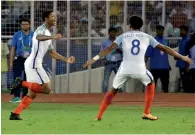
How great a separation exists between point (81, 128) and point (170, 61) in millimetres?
12854

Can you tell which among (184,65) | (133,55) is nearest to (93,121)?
(133,55)

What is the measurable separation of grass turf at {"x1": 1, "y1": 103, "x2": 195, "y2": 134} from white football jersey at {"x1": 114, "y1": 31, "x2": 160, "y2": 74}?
971 millimetres

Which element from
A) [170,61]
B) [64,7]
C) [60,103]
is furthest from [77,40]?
[60,103]

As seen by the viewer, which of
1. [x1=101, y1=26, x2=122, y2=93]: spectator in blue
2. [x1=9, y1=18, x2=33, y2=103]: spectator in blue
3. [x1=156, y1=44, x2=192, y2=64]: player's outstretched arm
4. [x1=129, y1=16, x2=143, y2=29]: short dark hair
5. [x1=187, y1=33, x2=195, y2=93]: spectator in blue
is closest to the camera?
[x1=156, y1=44, x2=192, y2=64]: player's outstretched arm

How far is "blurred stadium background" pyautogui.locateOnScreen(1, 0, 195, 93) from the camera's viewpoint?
26672 mm

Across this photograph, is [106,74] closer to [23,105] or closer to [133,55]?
[133,55]

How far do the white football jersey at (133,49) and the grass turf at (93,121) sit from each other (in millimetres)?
971

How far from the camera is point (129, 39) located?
1641 centimetres

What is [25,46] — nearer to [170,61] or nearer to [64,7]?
[64,7]

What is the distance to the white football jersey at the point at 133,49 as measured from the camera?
16422mm

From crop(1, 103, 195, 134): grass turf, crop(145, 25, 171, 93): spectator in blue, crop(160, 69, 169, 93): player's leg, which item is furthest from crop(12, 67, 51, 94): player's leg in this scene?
crop(160, 69, 169, 93): player's leg

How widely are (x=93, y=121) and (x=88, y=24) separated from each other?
35.6 ft

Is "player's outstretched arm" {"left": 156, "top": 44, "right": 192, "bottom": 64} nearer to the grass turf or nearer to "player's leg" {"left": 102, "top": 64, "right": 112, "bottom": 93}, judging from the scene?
the grass turf

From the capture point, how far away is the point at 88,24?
27.0m
